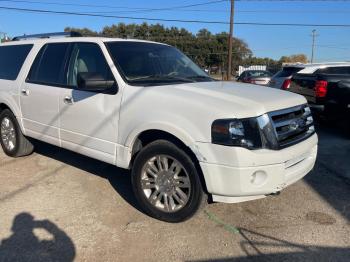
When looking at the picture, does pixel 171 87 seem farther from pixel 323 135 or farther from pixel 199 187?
pixel 323 135

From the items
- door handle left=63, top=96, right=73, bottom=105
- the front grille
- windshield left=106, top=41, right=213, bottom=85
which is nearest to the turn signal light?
windshield left=106, top=41, right=213, bottom=85

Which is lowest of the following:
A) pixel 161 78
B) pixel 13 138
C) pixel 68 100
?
pixel 13 138

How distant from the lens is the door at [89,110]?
439 centimetres

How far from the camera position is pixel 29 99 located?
5.58 meters

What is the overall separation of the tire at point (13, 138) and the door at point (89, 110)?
139 cm

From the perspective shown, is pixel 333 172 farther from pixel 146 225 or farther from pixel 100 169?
pixel 100 169

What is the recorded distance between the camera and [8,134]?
6.34 metres

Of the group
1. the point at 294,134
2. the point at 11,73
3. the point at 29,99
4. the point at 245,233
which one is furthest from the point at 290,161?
the point at 11,73

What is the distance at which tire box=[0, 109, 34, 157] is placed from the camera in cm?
611

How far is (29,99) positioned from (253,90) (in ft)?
10.6

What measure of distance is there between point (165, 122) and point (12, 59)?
3.55 meters

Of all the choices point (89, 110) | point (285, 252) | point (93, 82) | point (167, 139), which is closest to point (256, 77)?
point (89, 110)

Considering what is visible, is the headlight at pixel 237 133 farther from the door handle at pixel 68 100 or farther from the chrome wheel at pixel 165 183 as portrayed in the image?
the door handle at pixel 68 100

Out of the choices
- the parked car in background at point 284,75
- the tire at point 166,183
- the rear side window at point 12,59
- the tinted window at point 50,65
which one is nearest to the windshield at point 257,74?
the parked car in background at point 284,75
